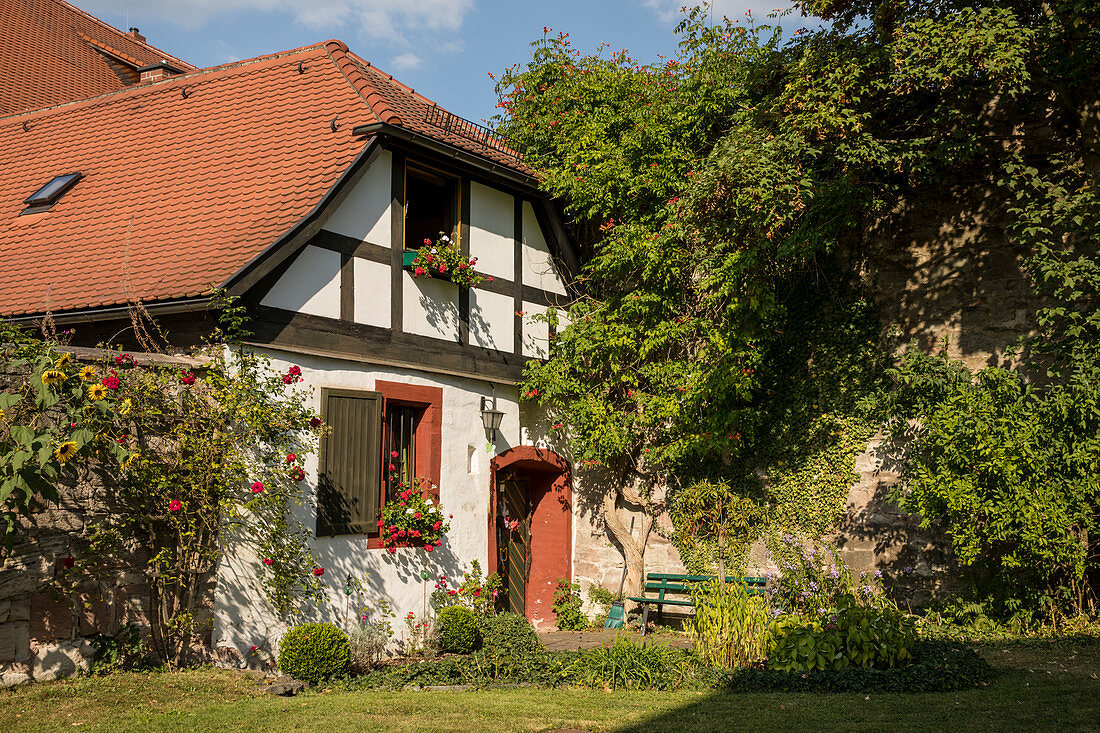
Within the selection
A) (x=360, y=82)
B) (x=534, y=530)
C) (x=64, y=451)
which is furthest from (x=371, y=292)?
(x=534, y=530)

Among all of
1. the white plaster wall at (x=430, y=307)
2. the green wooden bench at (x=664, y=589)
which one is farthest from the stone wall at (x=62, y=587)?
the green wooden bench at (x=664, y=589)

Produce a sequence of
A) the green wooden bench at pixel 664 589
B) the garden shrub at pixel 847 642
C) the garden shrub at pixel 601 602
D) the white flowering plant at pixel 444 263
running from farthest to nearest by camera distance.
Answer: the garden shrub at pixel 601 602 < the green wooden bench at pixel 664 589 < the white flowering plant at pixel 444 263 < the garden shrub at pixel 847 642

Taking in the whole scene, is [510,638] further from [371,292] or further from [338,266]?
[338,266]

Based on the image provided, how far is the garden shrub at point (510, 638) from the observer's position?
Result: 7.83 m

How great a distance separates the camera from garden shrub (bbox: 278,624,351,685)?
6910 millimetres

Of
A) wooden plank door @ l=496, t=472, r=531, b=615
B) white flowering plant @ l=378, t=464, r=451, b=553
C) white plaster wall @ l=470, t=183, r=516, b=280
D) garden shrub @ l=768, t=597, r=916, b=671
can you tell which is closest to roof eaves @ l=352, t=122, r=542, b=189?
white plaster wall @ l=470, t=183, r=516, b=280

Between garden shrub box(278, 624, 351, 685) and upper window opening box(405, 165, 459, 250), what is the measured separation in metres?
4.10

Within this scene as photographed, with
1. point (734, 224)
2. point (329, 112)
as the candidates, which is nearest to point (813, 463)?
point (734, 224)

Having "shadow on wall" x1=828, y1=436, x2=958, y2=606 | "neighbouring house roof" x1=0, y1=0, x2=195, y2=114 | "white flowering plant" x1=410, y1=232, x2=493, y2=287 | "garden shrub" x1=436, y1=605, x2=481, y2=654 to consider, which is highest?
"neighbouring house roof" x1=0, y1=0, x2=195, y2=114

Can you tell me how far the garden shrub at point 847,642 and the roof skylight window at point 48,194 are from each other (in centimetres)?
859

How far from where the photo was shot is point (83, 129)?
10891mm

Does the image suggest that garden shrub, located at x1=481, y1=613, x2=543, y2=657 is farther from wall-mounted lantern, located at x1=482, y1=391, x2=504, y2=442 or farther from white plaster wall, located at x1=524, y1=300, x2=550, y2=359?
white plaster wall, located at x1=524, y1=300, x2=550, y2=359

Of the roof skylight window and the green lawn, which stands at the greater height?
the roof skylight window

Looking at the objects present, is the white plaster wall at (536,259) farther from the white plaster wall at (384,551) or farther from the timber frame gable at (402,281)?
the white plaster wall at (384,551)
